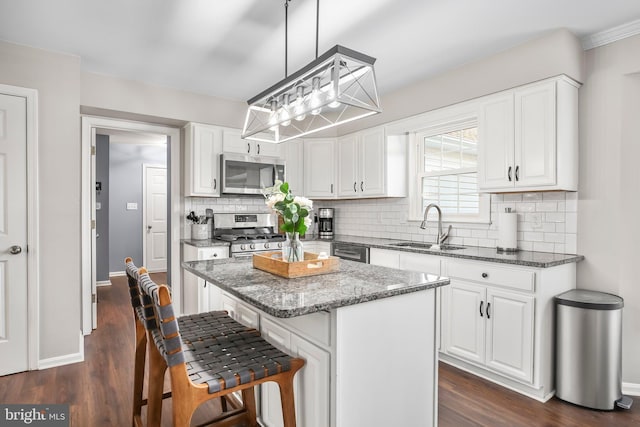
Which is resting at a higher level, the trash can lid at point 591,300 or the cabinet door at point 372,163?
the cabinet door at point 372,163

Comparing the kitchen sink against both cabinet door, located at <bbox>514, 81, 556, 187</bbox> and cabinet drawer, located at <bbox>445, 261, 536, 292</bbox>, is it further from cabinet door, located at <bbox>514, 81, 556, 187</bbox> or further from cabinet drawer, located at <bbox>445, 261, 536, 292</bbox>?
cabinet door, located at <bbox>514, 81, 556, 187</bbox>

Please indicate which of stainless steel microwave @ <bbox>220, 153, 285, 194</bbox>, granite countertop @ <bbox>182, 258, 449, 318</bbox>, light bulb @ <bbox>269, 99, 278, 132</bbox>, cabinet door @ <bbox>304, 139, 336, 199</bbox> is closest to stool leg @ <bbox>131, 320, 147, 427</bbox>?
granite countertop @ <bbox>182, 258, 449, 318</bbox>

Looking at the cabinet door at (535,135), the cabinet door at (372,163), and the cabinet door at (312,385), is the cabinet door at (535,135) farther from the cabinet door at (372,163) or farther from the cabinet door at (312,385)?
the cabinet door at (312,385)

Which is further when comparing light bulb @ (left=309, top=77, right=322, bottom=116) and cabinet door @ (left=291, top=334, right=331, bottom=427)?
light bulb @ (left=309, top=77, right=322, bottom=116)

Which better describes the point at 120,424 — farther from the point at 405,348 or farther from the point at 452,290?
the point at 452,290

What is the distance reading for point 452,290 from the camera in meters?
2.88

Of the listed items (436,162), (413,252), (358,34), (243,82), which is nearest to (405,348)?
(413,252)

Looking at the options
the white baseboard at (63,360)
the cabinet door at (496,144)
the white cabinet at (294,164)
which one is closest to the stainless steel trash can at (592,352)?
the cabinet door at (496,144)

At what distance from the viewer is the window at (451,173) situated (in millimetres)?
3451

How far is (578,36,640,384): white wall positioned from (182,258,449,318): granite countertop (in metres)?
1.58

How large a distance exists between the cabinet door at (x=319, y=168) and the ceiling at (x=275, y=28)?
1.48 metres

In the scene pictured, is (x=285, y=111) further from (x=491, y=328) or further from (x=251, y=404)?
(x=491, y=328)

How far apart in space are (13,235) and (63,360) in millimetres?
1073

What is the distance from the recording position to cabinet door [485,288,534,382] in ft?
7.95
